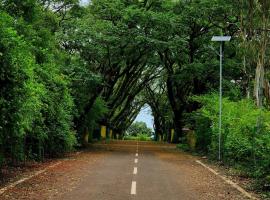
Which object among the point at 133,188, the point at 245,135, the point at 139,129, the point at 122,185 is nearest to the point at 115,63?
the point at 245,135

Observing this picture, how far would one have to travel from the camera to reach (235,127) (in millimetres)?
20609

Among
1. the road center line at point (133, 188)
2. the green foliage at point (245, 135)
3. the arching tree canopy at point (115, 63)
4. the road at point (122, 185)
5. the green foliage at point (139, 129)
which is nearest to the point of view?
the road at point (122, 185)

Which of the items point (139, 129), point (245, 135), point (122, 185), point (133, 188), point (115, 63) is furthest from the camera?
point (139, 129)

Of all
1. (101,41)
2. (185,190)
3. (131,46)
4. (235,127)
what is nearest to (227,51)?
(131,46)

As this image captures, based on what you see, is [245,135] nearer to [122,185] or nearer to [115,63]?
[122,185]

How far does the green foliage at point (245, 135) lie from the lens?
1441cm

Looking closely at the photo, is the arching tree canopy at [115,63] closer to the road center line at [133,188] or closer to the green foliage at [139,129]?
the road center line at [133,188]

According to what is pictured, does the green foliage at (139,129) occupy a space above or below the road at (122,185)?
above

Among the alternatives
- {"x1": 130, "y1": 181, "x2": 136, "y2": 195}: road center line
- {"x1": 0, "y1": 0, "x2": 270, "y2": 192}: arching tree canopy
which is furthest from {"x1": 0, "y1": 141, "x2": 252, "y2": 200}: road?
{"x1": 0, "y1": 0, "x2": 270, "y2": 192}: arching tree canopy

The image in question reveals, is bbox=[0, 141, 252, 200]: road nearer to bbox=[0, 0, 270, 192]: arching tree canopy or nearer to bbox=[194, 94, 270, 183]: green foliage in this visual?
bbox=[194, 94, 270, 183]: green foliage

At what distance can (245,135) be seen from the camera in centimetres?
1728

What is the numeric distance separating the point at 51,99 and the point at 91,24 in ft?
40.0

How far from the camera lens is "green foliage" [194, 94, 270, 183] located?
1441 centimetres

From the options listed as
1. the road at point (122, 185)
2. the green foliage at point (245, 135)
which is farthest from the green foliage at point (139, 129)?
the road at point (122, 185)
